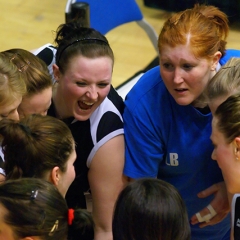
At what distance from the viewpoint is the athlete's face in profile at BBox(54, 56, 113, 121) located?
167 centimetres

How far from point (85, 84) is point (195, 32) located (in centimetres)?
42

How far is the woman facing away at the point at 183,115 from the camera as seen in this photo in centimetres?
156

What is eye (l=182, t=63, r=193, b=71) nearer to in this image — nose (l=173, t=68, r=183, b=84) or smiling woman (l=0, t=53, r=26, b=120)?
nose (l=173, t=68, r=183, b=84)

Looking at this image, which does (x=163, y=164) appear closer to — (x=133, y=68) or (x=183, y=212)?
(x=183, y=212)

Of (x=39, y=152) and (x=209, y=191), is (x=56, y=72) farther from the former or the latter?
(x=209, y=191)

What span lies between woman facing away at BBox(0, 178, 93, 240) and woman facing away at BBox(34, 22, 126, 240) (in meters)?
0.43

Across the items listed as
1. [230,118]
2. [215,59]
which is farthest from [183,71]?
[230,118]

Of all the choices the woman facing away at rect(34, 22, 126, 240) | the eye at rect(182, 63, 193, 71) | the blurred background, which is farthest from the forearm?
the blurred background

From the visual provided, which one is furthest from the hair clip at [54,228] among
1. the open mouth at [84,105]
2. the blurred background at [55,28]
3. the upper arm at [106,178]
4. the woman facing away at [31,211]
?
the blurred background at [55,28]

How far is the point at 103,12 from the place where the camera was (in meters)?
2.65

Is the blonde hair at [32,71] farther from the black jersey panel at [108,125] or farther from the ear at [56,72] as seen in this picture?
the black jersey panel at [108,125]

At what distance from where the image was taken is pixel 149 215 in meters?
1.19

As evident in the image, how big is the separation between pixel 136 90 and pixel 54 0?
332 centimetres

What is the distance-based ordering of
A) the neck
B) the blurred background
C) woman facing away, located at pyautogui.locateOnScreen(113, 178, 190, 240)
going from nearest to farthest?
woman facing away, located at pyautogui.locateOnScreen(113, 178, 190, 240)
the neck
the blurred background
